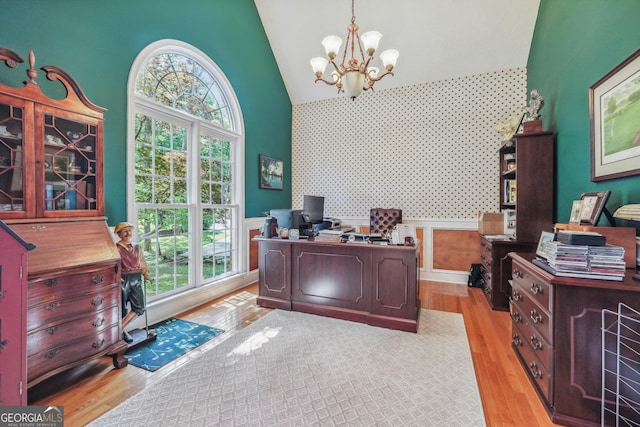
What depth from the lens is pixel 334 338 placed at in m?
2.52

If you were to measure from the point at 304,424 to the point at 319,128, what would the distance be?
15.9 feet

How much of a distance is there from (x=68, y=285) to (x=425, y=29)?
5.21 meters

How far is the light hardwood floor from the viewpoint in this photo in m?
1.62

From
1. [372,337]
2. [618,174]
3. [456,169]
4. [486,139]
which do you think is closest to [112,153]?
[372,337]

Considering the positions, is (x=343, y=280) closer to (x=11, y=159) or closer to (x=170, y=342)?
(x=170, y=342)

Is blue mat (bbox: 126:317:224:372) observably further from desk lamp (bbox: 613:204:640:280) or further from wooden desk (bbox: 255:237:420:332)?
desk lamp (bbox: 613:204:640:280)

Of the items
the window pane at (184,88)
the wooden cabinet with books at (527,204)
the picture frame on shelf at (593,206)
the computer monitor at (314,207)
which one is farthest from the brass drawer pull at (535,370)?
the window pane at (184,88)

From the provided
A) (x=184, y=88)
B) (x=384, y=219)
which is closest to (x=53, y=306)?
(x=184, y=88)

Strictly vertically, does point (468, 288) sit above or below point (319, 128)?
below

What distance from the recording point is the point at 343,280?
293 cm

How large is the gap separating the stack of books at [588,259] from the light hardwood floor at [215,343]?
91 cm

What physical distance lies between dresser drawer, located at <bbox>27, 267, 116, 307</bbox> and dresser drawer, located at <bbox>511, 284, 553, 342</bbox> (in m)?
3.06

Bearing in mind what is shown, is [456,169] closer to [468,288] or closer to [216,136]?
[468,288]

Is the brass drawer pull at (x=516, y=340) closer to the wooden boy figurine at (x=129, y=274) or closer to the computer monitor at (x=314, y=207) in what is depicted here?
the computer monitor at (x=314, y=207)
